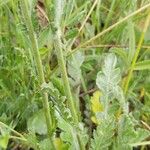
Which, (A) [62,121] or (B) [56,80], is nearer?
(A) [62,121]

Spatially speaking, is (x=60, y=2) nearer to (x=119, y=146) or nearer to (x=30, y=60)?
(x=30, y=60)

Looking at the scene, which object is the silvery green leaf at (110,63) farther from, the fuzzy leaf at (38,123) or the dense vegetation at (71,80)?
the fuzzy leaf at (38,123)

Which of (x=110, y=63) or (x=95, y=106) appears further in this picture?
(x=95, y=106)

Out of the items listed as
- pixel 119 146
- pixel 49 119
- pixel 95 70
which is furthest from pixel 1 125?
pixel 95 70

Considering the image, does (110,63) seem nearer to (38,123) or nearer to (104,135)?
(104,135)

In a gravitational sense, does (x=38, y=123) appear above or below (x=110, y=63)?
below

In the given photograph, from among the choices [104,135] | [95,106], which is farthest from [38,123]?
[104,135]

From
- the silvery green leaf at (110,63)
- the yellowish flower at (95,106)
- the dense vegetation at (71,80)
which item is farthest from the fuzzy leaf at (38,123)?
the silvery green leaf at (110,63)

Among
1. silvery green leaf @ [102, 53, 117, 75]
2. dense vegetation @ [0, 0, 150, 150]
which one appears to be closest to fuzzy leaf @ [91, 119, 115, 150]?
dense vegetation @ [0, 0, 150, 150]

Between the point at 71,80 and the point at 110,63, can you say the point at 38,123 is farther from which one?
the point at 110,63
